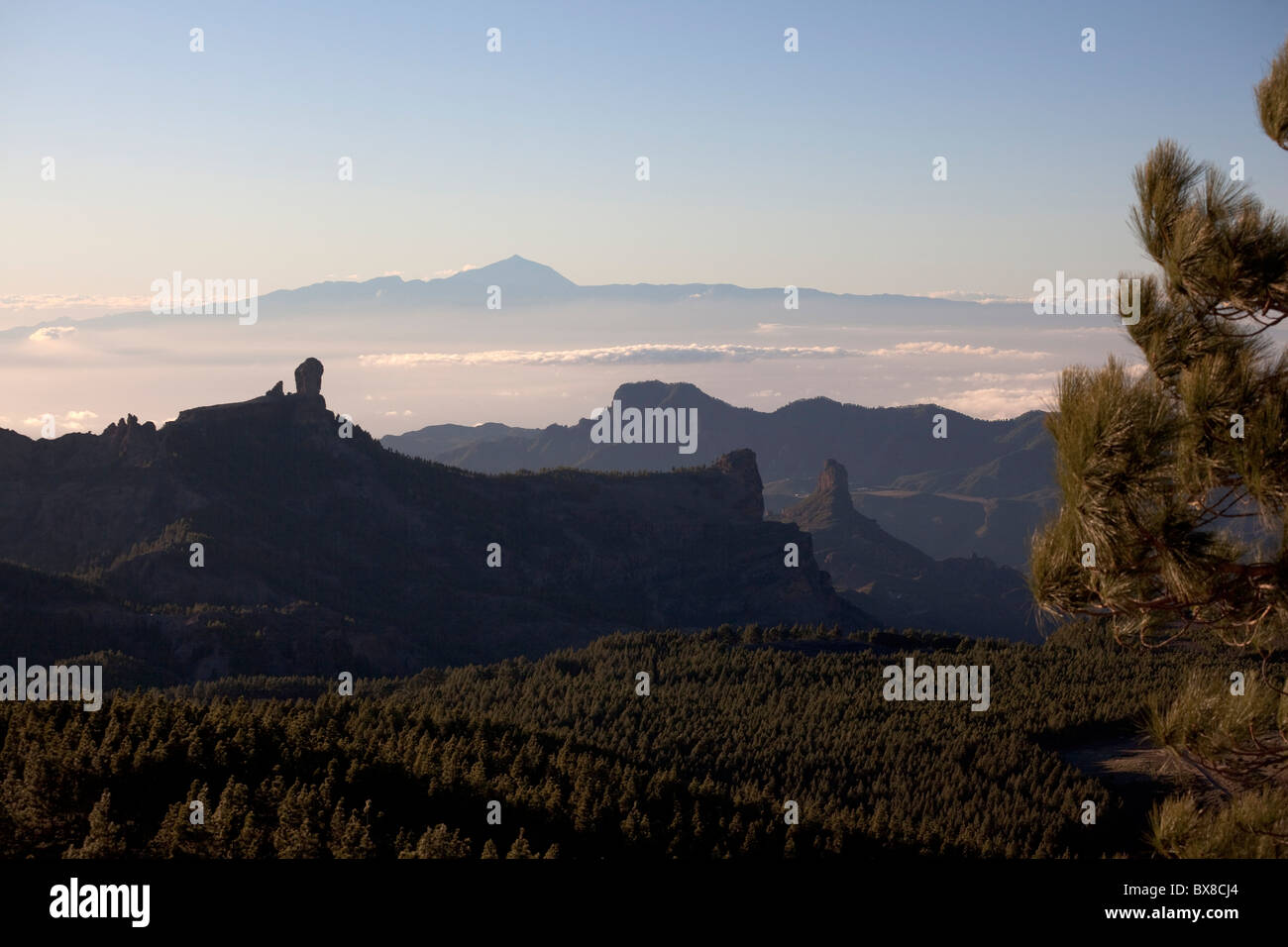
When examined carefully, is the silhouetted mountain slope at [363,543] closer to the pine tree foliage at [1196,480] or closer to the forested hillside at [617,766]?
the forested hillside at [617,766]

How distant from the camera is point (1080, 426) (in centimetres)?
1373

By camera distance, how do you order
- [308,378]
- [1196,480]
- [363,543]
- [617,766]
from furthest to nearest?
1. [308,378]
2. [363,543]
3. [617,766]
4. [1196,480]

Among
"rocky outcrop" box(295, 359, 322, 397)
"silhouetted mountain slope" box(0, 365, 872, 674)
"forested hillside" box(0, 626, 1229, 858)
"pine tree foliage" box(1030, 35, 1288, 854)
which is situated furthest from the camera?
"rocky outcrop" box(295, 359, 322, 397)

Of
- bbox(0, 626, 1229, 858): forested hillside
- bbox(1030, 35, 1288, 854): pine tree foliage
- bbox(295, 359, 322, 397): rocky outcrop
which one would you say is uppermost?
Answer: bbox(295, 359, 322, 397): rocky outcrop

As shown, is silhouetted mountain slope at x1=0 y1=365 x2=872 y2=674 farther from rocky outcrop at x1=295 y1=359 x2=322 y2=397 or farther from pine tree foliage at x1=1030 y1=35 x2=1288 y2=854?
pine tree foliage at x1=1030 y1=35 x2=1288 y2=854

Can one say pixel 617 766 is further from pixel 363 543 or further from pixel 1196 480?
pixel 363 543

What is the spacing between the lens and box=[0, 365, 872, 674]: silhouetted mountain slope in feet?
418

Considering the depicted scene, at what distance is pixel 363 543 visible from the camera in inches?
5999

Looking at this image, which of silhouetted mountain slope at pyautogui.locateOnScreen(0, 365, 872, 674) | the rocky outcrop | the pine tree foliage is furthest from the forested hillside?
the rocky outcrop

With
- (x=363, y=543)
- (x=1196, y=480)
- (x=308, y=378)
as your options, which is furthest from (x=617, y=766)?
(x=308, y=378)
